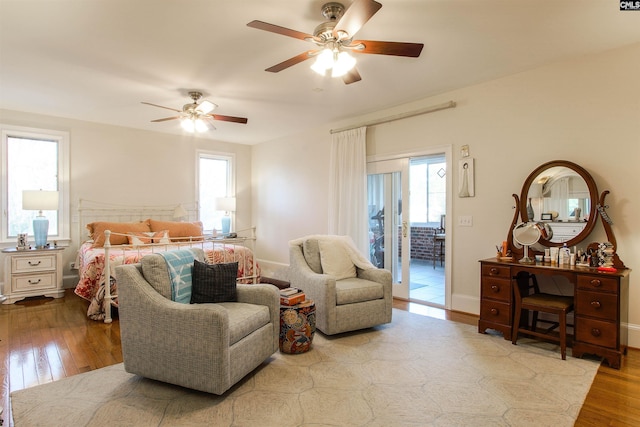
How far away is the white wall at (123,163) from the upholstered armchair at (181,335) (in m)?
3.81

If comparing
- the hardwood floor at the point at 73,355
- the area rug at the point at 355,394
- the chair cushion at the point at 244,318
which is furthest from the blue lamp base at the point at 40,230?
the chair cushion at the point at 244,318

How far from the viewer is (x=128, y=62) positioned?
3307 millimetres

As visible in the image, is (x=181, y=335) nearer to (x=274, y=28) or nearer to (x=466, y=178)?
(x=274, y=28)

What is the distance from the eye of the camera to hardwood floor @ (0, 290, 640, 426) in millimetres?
2113

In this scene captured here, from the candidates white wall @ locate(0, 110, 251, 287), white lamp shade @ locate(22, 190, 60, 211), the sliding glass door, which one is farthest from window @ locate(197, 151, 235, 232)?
the sliding glass door

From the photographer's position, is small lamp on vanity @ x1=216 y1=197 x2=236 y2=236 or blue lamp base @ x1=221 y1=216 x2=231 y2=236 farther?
blue lamp base @ x1=221 y1=216 x2=231 y2=236

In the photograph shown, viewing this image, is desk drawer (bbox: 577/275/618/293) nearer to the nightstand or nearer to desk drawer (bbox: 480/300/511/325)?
desk drawer (bbox: 480/300/511/325)

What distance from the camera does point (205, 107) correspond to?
12.8 feet

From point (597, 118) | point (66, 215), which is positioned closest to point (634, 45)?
point (597, 118)

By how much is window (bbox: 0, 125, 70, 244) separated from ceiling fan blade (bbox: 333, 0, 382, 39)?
193 inches

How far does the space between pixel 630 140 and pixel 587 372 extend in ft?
6.52

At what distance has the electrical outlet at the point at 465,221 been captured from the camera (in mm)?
3986

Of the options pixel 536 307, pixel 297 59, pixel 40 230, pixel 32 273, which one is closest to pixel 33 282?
pixel 32 273

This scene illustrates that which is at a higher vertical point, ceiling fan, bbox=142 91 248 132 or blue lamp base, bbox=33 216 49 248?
ceiling fan, bbox=142 91 248 132
